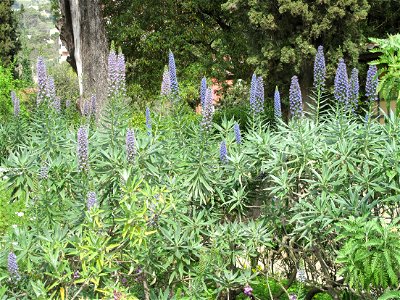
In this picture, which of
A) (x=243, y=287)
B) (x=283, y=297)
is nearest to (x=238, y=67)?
(x=283, y=297)

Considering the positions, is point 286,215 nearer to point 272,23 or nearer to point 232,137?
point 232,137

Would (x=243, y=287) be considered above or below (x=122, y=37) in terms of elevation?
below

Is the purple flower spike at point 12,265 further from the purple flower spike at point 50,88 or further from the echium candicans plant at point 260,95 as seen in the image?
the echium candicans plant at point 260,95

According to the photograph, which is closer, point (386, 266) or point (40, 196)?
point (386, 266)

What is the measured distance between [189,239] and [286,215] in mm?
889

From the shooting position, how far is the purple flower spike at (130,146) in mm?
4328

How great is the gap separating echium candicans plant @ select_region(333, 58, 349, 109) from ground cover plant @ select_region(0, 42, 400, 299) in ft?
0.04

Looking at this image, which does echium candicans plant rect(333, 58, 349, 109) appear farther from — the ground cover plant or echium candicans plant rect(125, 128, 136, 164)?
echium candicans plant rect(125, 128, 136, 164)

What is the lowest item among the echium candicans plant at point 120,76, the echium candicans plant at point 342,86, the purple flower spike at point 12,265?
the purple flower spike at point 12,265

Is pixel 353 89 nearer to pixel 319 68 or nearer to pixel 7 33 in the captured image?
pixel 319 68

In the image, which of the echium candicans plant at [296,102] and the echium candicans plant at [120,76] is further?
the echium candicans plant at [296,102]

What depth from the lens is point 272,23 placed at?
1536 cm

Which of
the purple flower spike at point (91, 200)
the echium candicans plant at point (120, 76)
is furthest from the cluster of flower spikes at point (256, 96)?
the purple flower spike at point (91, 200)

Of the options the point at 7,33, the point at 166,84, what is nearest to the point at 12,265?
the point at 166,84
